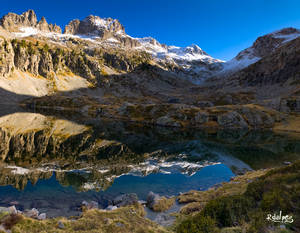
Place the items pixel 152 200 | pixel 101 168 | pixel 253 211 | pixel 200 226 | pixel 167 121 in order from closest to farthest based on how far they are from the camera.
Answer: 1. pixel 200 226
2. pixel 253 211
3. pixel 152 200
4. pixel 101 168
5. pixel 167 121

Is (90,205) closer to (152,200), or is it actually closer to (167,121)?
(152,200)

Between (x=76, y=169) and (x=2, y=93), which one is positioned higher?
(x=2, y=93)

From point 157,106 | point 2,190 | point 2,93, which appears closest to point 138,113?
point 157,106

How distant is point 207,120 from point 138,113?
49.2m

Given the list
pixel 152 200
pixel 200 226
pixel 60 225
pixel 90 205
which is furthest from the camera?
pixel 152 200

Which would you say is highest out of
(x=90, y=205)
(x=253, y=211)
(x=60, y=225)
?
(x=253, y=211)

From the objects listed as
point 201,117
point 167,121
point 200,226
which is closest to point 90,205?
point 200,226

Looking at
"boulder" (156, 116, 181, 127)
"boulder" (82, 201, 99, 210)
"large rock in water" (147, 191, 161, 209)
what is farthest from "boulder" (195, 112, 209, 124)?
"boulder" (82, 201, 99, 210)

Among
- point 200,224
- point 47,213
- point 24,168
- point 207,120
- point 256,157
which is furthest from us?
point 207,120

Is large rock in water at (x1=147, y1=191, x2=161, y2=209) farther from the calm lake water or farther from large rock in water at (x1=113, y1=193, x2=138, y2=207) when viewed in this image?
the calm lake water

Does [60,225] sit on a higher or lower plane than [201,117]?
lower

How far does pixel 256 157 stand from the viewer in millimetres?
52906

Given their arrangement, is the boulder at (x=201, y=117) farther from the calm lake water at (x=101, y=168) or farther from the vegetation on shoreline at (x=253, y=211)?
the vegetation on shoreline at (x=253, y=211)

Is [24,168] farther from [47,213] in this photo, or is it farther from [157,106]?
[157,106]
